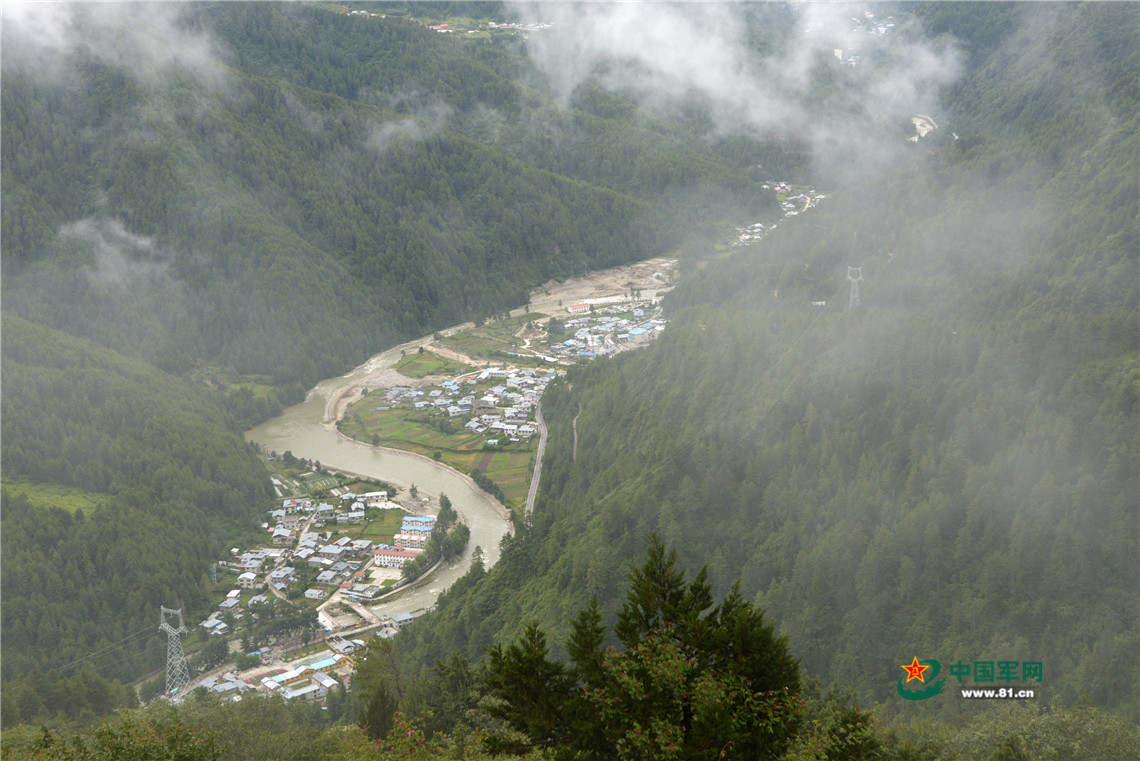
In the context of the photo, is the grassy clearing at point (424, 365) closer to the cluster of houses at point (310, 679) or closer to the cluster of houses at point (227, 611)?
the cluster of houses at point (227, 611)

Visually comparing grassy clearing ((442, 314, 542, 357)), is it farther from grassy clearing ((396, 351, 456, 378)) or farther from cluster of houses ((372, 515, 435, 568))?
cluster of houses ((372, 515, 435, 568))

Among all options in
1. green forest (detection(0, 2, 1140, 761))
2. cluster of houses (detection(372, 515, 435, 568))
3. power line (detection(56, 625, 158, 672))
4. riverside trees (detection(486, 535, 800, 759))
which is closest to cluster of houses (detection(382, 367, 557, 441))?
green forest (detection(0, 2, 1140, 761))

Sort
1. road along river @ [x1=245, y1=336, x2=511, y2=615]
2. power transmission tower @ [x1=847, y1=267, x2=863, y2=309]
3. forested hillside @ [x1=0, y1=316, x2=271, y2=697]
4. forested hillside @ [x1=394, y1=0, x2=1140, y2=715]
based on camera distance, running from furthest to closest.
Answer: power transmission tower @ [x1=847, y1=267, x2=863, y2=309]
road along river @ [x1=245, y1=336, x2=511, y2=615]
forested hillside @ [x1=0, y1=316, x2=271, y2=697]
forested hillside @ [x1=394, y1=0, x2=1140, y2=715]

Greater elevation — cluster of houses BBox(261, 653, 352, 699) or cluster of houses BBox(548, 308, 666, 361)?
cluster of houses BBox(548, 308, 666, 361)

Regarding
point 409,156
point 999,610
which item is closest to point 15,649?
point 999,610

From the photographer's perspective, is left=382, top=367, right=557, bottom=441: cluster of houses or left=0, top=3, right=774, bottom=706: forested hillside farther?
left=382, top=367, right=557, bottom=441: cluster of houses

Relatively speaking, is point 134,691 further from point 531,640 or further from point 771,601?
point 531,640

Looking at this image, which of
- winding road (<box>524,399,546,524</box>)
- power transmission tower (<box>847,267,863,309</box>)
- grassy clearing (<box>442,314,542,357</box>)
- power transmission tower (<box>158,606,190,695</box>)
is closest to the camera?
power transmission tower (<box>158,606,190,695</box>)

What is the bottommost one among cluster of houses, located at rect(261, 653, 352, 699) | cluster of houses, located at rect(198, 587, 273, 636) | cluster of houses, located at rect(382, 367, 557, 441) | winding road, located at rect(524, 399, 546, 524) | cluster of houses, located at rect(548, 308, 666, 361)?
cluster of houses, located at rect(261, 653, 352, 699)
